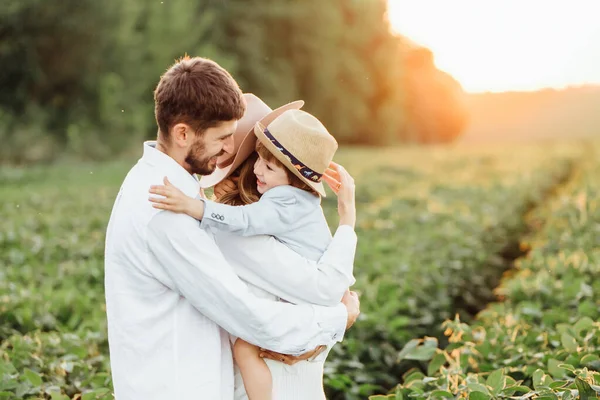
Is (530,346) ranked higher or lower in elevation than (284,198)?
lower

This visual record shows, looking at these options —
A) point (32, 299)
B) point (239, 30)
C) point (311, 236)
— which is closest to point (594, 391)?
point (311, 236)

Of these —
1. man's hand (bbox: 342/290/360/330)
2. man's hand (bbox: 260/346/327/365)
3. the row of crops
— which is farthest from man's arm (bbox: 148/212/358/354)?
the row of crops

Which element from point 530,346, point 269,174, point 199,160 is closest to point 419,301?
point 530,346

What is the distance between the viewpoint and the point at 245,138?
2.81 metres

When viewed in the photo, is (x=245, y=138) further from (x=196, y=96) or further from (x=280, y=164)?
(x=196, y=96)

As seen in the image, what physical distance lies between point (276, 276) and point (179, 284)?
0.38 meters

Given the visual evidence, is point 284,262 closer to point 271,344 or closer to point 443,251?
point 271,344

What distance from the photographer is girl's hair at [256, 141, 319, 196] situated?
109 inches

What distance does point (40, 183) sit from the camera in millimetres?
16562

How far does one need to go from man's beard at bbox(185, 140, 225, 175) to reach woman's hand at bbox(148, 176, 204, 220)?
17 cm

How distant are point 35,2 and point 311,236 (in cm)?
2399

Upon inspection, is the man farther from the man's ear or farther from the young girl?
the young girl

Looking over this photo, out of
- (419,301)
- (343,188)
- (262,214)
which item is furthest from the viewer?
(419,301)

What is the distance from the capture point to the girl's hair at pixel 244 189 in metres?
2.89
